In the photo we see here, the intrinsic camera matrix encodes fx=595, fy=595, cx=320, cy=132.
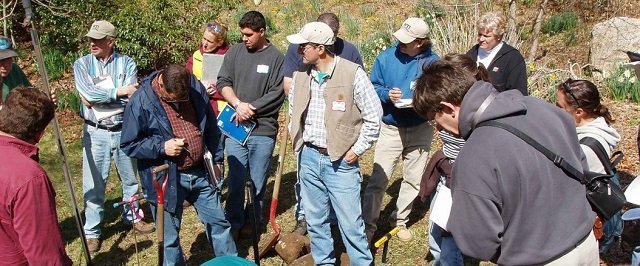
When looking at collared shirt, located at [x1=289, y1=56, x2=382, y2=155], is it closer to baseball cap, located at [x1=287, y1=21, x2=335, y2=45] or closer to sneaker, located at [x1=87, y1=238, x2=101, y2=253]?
baseball cap, located at [x1=287, y1=21, x2=335, y2=45]

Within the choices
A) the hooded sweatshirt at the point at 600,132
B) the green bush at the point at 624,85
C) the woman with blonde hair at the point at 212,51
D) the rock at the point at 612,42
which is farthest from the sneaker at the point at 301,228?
the rock at the point at 612,42

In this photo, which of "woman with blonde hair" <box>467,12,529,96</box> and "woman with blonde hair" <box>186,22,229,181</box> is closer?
"woman with blonde hair" <box>467,12,529,96</box>

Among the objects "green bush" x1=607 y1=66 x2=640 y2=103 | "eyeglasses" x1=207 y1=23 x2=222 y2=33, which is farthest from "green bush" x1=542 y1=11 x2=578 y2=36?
"eyeglasses" x1=207 y1=23 x2=222 y2=33

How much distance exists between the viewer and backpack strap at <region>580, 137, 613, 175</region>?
3.46 m

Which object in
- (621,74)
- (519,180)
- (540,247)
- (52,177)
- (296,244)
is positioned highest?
(519,180)

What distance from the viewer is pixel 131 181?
5.19 m

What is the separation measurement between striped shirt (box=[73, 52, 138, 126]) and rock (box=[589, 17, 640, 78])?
20.9ft

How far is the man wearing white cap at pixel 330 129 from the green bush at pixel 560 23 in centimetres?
727

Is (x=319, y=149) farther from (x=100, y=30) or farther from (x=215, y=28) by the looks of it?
(x=100, y=30)

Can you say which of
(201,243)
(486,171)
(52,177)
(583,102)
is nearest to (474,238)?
(486,171)

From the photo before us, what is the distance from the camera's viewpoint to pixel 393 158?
190 inches

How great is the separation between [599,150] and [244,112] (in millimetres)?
2537

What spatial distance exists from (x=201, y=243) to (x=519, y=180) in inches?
138

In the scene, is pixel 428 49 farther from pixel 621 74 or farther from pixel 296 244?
pixel 621 74
